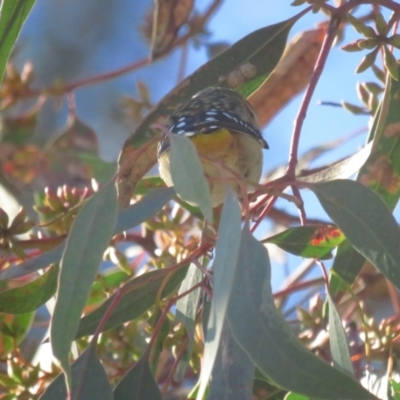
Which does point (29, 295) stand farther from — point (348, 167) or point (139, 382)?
point (348, 167)

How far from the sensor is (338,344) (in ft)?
3.68

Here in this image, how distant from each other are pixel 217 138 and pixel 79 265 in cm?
78

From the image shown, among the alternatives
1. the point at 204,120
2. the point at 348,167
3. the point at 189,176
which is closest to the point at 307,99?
the point at 348,167

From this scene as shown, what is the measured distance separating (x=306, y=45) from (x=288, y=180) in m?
1.05

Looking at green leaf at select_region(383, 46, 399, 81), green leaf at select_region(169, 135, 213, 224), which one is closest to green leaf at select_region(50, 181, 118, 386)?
green leaf at select_region(169, 135, 213, 224)

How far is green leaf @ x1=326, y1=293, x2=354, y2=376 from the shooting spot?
1091mm

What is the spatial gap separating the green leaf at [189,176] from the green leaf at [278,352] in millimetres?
A: 142

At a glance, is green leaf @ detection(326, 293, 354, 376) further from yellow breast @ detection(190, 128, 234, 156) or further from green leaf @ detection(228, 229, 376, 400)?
yellow breast @ detection(190, 128, 234, 156)

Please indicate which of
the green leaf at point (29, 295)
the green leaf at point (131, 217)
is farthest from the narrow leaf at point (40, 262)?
the green leaf at point (29, 295)

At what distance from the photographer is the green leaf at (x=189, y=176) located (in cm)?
87

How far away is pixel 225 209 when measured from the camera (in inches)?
37.3

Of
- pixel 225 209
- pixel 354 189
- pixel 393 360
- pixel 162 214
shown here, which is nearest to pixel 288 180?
pixel 354 189

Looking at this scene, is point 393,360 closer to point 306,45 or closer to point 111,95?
point 306,45

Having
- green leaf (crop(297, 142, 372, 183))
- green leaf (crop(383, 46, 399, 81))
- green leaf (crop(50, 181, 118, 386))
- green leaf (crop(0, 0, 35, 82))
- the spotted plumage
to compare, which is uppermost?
green leaf (crop(0, 0, 35, 82))
